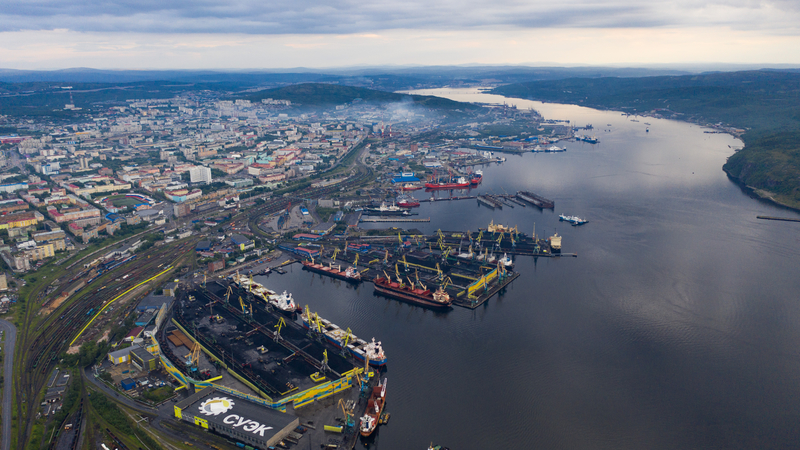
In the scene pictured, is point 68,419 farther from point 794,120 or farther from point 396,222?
point 794,120

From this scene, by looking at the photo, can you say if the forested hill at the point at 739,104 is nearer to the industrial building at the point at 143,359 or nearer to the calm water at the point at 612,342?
the calm water at the point at 612,342

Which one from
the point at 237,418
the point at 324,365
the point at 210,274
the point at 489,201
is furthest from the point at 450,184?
the point at 237,418

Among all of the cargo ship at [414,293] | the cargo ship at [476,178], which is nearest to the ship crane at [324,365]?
the cargo ship at [414,293]

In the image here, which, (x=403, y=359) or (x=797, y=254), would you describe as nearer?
(x=403, y=359)

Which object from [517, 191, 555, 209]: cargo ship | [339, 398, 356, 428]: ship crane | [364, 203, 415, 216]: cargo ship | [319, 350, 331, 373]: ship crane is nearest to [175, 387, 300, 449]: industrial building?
[339, 398, 356, 428]: ship crane

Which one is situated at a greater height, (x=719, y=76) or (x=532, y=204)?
(x=719, y=76)

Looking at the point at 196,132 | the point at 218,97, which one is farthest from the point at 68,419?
the point at 218,97
